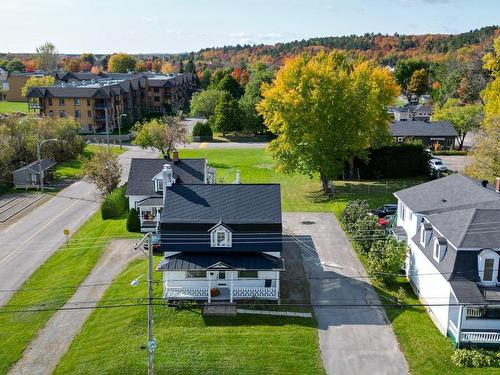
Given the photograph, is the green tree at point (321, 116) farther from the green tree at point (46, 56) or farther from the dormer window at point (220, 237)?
the green tree at point (46, 56)

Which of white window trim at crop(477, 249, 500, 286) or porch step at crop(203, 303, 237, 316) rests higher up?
white window trim at crop(477, 249, 500, 286)

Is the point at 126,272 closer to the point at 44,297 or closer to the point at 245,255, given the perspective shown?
the point at 44,297

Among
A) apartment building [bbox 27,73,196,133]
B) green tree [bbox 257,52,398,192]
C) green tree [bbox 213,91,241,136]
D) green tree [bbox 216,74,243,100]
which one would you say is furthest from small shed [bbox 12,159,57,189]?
green tree [bbox 216,74,243,100]

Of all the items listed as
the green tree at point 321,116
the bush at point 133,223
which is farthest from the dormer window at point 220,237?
the green tree at point 321,116

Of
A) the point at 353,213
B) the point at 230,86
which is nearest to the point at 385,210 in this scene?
the point at 353,213

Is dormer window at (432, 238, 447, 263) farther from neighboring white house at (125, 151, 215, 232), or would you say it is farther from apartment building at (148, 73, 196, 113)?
apartment building at (148, 73, 196, 113)

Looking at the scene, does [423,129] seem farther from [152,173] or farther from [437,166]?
[152,173]

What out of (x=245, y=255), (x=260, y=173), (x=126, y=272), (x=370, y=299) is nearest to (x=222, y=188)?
(x=245, y=255)
